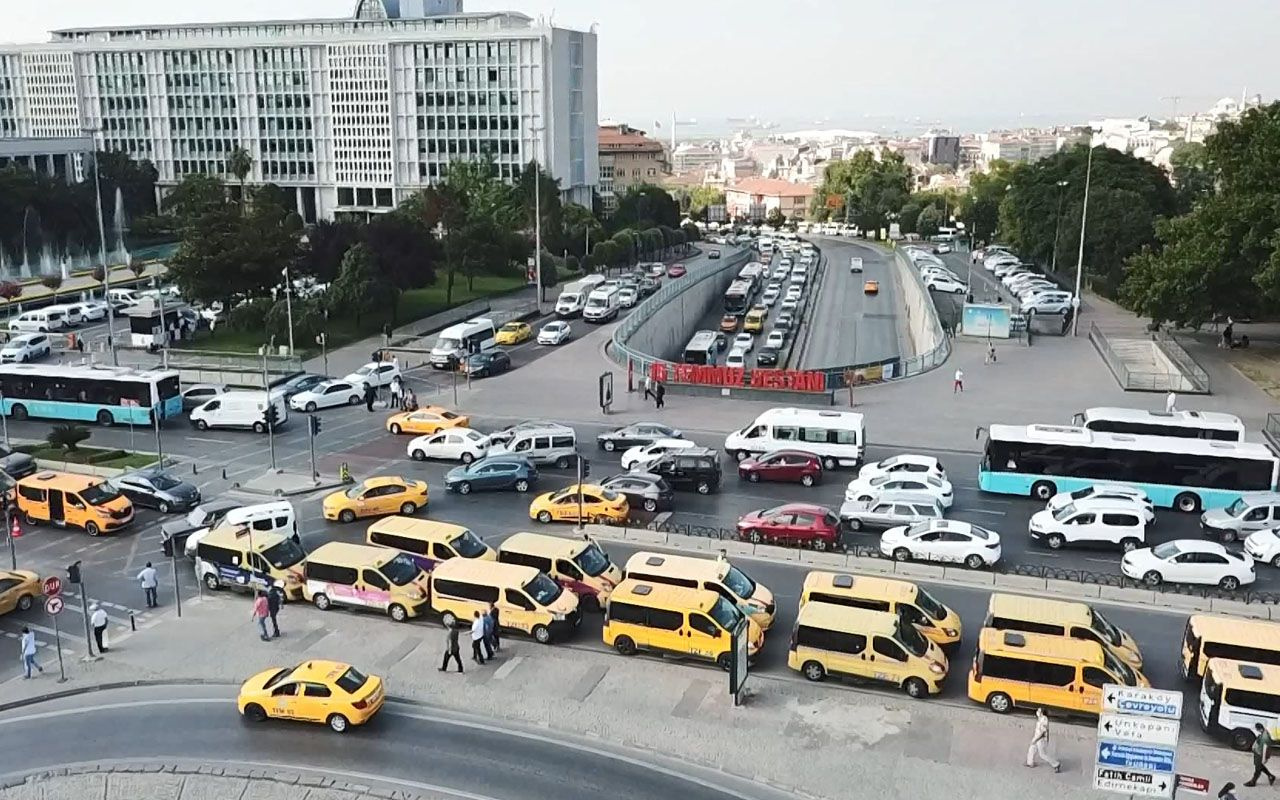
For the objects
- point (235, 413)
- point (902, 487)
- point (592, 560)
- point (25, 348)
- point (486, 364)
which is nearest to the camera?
point (592, 560)

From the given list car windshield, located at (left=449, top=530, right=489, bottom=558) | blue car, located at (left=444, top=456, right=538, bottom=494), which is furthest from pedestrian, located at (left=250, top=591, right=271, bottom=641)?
blue car, located at (left=444, top=456, right=538, bottom=494)

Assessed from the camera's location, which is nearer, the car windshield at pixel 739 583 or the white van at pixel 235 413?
the car windshield at pixel 739 583

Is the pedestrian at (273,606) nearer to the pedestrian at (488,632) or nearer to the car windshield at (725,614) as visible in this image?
the pedestrian at (488,632)

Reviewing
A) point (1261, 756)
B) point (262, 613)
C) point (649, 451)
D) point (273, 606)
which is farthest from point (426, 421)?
point (1261, 756)

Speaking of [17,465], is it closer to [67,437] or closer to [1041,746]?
[67,437]

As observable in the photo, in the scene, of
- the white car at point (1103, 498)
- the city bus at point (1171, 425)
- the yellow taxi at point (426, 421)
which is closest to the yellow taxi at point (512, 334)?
the yellow taxi at point (426, 421)

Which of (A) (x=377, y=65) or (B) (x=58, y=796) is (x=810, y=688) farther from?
(A) (x=377, y=65)
